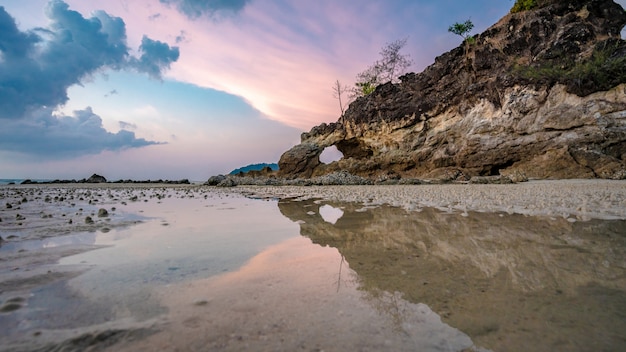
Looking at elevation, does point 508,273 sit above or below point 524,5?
below

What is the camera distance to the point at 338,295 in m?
1.95

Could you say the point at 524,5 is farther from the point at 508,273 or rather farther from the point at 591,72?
the point at 508,273

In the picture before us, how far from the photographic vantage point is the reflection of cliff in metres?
1.46

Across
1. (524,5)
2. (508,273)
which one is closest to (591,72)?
(524,5)

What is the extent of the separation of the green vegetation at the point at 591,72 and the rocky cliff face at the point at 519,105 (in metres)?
0.05

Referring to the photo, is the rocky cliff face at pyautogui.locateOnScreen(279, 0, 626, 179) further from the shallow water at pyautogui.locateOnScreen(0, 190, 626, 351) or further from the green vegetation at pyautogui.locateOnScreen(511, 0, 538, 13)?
the shallow water at pyautogui.locateOnScreen(0, 190, 626, 351)

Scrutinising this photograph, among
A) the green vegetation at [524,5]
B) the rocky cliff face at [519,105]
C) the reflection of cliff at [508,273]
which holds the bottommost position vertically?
the reflection of cliff at [508,273]

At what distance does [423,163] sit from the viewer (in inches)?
954

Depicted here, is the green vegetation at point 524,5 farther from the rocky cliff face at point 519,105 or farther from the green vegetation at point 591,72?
the green vegetation at point 591,72

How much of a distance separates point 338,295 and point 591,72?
21.7m

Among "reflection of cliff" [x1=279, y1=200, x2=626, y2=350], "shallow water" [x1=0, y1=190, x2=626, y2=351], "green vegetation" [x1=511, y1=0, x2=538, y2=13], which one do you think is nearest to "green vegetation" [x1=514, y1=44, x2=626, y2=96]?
"green vegetation" [x1=511, y1=0, x2=538, y2=13]

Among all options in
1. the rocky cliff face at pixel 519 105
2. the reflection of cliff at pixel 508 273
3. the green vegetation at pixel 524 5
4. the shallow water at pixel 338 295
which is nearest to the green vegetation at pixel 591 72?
the rocky cliff face at pixel 519 105

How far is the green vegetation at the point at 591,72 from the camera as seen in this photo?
15.3m

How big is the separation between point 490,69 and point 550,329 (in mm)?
25714
